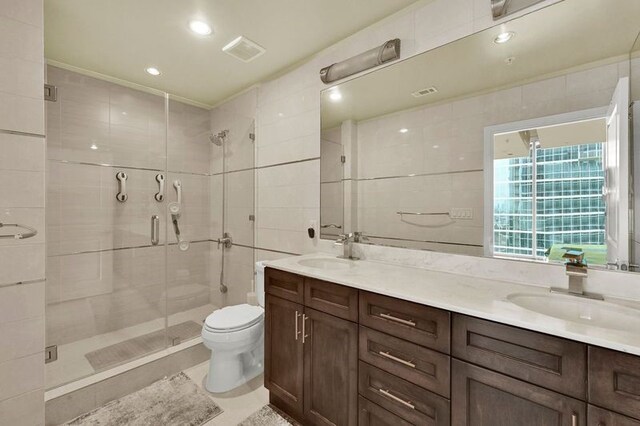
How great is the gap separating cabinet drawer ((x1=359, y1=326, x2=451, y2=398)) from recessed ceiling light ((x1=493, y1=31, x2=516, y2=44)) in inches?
61.6

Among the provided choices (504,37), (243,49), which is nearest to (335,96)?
(243,49)

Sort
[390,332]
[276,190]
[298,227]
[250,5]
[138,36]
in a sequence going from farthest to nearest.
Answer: [276,190], [298,227], [138,36], [250,5], [390,332]

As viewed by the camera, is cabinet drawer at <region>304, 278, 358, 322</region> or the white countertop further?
cabinet drawer at <region>304, 278, 358, 322</region>

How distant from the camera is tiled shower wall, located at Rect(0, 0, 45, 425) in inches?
57.3

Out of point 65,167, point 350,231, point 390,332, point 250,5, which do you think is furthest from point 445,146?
point 65,167

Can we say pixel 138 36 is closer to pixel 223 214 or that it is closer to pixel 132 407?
pixel 223 214

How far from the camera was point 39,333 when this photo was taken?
1549mm

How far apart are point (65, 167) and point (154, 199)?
0.64 metres

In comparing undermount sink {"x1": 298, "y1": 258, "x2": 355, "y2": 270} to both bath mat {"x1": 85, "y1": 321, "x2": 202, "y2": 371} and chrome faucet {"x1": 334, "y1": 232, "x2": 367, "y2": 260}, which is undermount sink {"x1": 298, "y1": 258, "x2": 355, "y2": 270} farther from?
bath mat {"x1": 85, "y1": 321, "x2": 202, "y2": 371}

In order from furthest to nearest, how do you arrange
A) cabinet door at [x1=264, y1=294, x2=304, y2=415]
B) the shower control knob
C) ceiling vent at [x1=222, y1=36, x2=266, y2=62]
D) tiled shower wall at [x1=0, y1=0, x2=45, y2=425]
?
the shower control knob < ceiling vent at [x1=222, y1=36, x2=266, y2=62] < cabinet door at [x1=264, y1=294, x2=304, y2=415] < tiled shower wall at [x1=0, y1=0, x2=45, y2=425]

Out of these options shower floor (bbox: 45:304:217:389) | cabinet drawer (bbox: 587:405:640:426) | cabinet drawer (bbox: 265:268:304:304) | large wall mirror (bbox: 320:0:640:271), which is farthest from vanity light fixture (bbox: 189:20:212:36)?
cabinet drawer (bbox: 587:405:640:426)

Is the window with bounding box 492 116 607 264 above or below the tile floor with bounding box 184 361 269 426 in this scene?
above


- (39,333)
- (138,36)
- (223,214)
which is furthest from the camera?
(223,214)

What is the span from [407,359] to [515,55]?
61.9 inches
